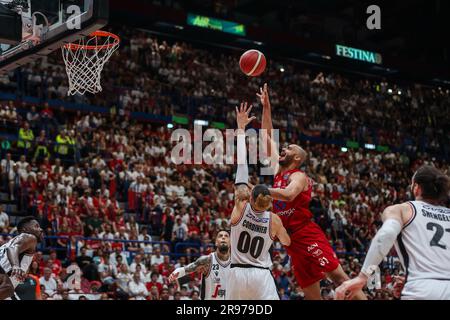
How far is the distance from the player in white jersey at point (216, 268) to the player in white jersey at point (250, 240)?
159cm

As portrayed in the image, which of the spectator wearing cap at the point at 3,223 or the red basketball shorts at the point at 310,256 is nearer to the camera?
the red basketball shorts at the point at 310,256

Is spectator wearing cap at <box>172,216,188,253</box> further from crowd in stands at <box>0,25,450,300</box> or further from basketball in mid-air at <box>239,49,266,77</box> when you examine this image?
basketball in mid-air at <box>239,49,266,77</box>

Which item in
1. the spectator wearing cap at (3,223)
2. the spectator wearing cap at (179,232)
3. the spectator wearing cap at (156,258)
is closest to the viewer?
the spectator wearing cap at (3,223)

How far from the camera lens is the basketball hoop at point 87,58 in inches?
391

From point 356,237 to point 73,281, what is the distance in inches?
390

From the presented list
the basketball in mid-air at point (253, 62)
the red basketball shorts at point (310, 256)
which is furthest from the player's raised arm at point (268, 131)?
the basketball in mid-air at point (253, 62)

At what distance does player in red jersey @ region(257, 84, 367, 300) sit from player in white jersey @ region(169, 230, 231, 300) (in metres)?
1.38

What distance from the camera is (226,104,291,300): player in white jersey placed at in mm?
6762

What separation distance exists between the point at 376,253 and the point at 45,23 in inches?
216

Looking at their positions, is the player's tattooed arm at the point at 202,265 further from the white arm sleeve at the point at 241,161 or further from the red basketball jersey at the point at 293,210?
the white arm sleeve at the point at 241,161

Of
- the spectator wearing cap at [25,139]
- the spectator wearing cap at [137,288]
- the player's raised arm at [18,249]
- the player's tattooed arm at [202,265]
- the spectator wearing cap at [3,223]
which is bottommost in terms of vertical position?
the spectator wearing cap at [137,288]

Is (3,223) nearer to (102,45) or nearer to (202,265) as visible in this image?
(102,45)

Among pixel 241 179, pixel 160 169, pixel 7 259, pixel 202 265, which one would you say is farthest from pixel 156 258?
pixel 7 259

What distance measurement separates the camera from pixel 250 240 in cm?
685
